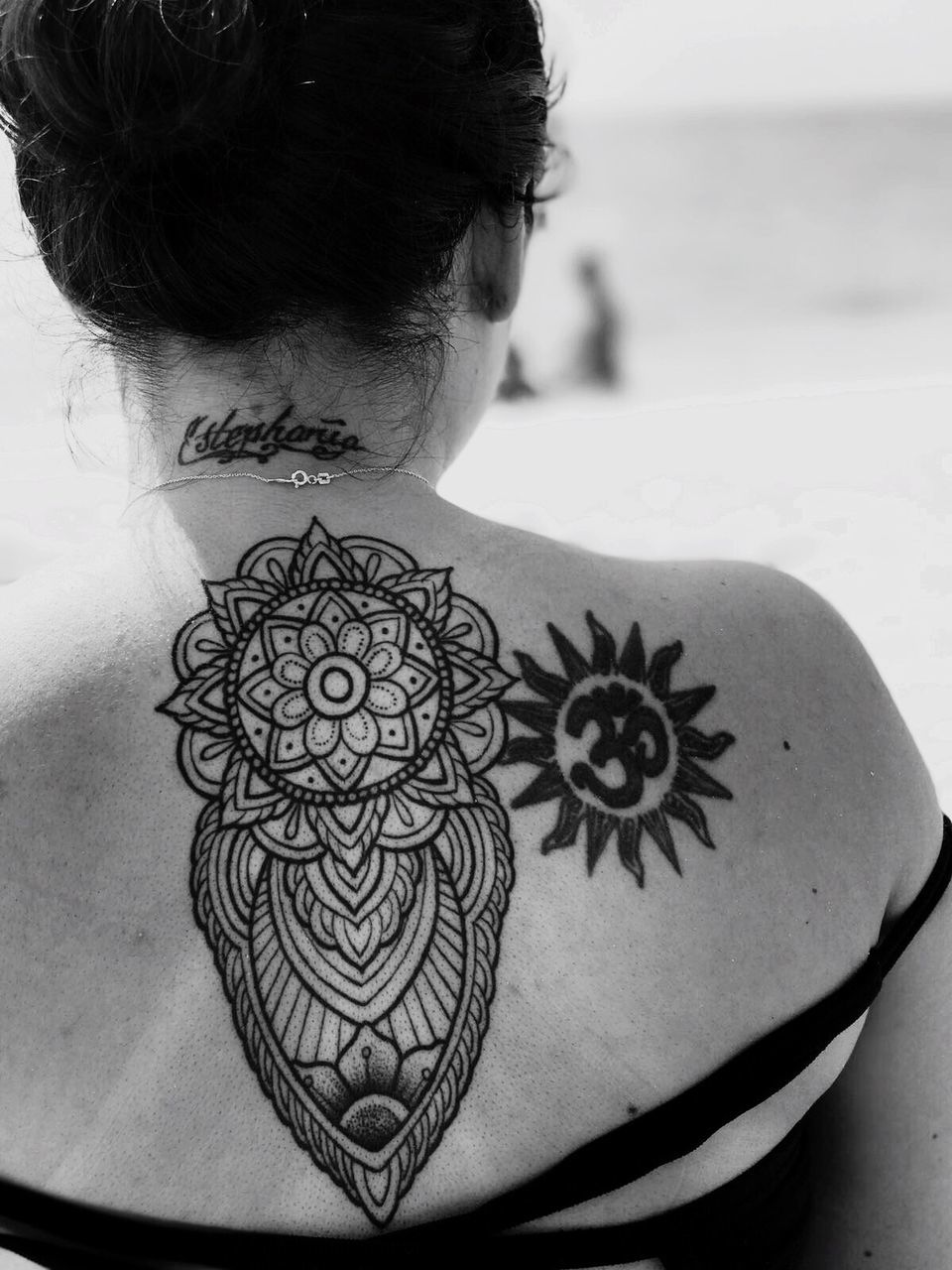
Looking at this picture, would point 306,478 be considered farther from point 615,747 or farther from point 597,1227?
point 597,1227

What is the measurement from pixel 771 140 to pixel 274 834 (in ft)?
22.7

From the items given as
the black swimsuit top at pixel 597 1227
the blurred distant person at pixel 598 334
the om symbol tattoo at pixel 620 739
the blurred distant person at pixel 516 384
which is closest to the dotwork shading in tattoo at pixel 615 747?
the om symbol tattoo at pixel 620 739

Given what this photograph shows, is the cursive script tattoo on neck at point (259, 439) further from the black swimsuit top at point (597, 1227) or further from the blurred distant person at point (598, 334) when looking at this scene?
the blurred distant person at point (598, 334)

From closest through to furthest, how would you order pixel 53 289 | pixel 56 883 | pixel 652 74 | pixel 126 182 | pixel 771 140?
pixel 56 883 < pixel 126 182 < pixel 53 289 < pixel 652 74 < pixel 771 140

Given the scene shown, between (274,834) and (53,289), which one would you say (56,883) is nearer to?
(274,834)

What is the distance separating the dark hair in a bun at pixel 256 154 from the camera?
2.96 ft

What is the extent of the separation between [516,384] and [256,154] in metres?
3.96

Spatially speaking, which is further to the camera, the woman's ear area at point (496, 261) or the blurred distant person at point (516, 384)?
the blurred distant person at point (516, 384)

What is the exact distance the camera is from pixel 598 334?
5.34 metres

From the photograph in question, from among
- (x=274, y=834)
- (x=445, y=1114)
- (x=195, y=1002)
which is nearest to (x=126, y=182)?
(x=274, y=834)

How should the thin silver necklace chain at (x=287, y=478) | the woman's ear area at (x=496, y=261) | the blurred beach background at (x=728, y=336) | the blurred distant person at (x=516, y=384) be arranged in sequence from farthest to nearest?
1. the blurred distant person at (x=516, y=384)
2. the blurred beach background at (x=728, y=336)
3. the woman's ear area at (x=496, y=261)
4. the thin silver necklace chain at (x=287, y=478)

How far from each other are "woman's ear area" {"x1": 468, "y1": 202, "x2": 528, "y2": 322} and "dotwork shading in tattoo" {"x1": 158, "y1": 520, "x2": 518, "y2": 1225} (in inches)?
16.0

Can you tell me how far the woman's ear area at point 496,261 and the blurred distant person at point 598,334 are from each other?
12.4 ft

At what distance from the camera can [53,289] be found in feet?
3.84
